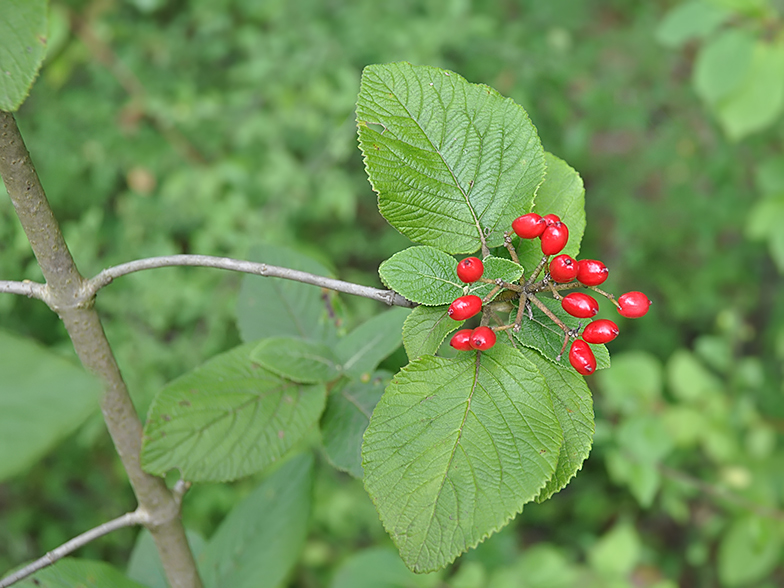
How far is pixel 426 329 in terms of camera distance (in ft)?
1.98

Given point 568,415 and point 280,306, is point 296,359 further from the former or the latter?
point 568,415

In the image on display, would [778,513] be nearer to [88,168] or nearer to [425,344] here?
[425,344]

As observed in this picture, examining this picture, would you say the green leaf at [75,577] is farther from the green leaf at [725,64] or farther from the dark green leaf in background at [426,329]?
the green leaf at [725,64]

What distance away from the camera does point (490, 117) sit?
0.62 meters

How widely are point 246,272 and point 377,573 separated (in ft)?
4.31

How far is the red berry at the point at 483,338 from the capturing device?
543 mm

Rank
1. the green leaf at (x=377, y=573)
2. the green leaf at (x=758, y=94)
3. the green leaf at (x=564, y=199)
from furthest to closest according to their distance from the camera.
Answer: the green leaf at (x=758, y=94) → the green leaf at (x=377, y=573) → the green leaf at (x=564, y=199)

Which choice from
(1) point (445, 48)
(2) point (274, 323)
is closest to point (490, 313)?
(2) point (274, 323)

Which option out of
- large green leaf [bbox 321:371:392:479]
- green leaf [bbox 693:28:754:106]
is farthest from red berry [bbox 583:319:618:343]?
green leaf [bbox 693:28:754:106]

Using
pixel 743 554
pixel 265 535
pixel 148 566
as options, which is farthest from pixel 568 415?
pixel 743 554

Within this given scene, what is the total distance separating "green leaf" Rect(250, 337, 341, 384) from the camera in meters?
0.75

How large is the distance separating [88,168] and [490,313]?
2282mm

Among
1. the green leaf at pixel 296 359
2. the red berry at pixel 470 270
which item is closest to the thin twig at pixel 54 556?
the green leaf at pixel 296 359

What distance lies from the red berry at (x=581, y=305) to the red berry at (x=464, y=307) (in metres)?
0.10
